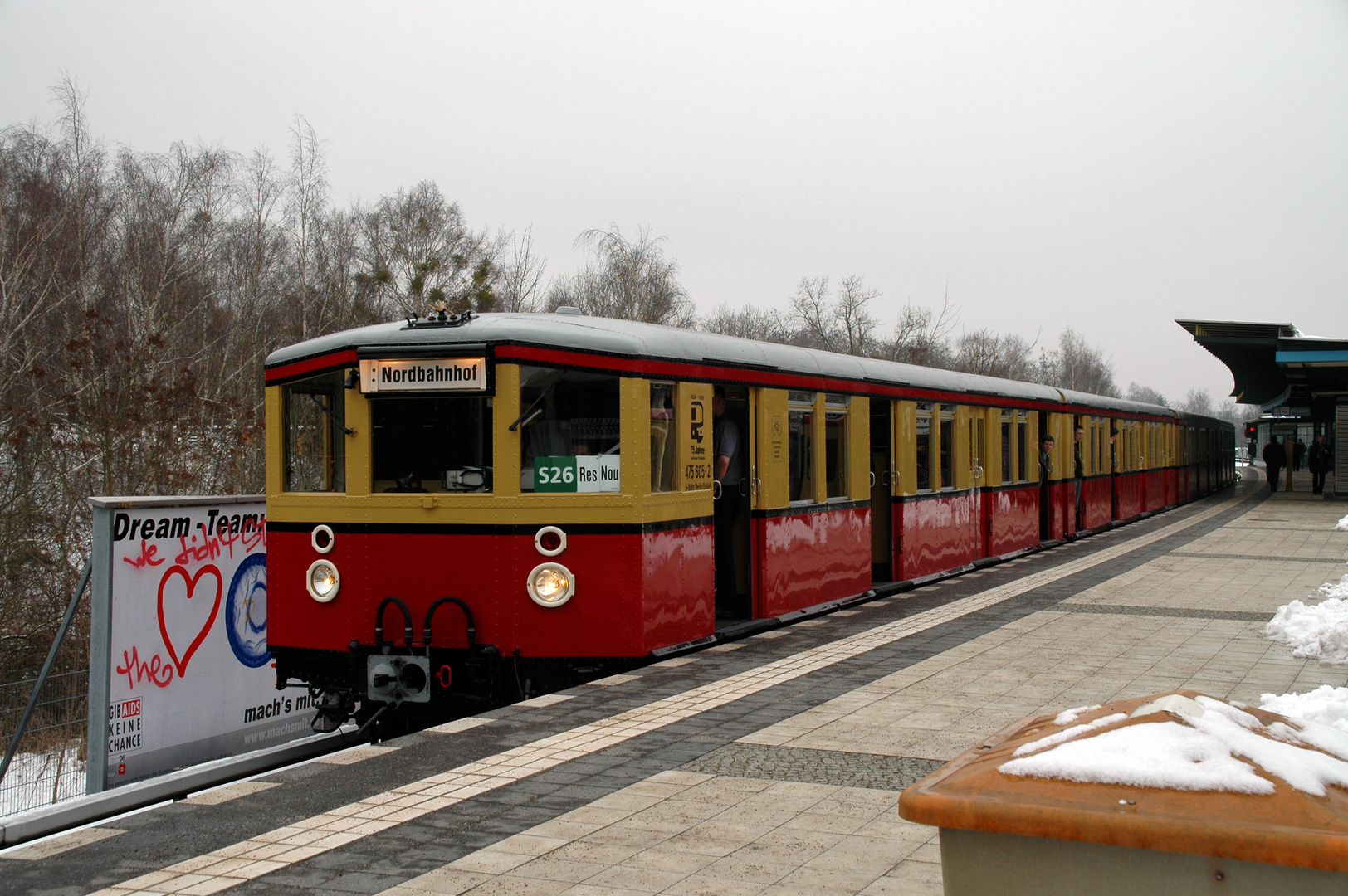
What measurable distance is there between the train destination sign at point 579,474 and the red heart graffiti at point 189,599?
290 cm

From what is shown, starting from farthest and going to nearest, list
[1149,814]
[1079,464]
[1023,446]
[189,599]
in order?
[1079,464] → [1023,446] → [189,599] → [1149,814]

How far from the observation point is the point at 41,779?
382 inches

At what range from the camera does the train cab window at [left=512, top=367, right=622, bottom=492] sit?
7.54 meters

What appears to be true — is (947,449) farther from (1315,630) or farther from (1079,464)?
(1079,464)

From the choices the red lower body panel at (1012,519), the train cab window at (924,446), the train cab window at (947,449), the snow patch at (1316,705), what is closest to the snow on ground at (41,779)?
the snow patch at (1316,705)

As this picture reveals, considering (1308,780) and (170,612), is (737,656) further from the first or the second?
(1308,780)

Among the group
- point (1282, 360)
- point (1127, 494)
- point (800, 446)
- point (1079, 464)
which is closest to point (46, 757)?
point (800, 446)

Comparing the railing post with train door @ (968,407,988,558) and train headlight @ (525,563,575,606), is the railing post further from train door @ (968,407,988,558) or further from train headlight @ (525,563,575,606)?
train door @ (968,407,988,558)

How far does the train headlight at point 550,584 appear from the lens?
7.45 meters

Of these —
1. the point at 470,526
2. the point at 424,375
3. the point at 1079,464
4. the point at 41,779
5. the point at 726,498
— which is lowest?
the point at 41,779

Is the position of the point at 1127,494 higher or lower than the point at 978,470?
lower

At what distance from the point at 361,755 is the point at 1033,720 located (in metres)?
3.82

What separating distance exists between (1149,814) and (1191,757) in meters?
0.24

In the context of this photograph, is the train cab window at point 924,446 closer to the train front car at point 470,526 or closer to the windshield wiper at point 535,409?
the train front car at point 470,526
